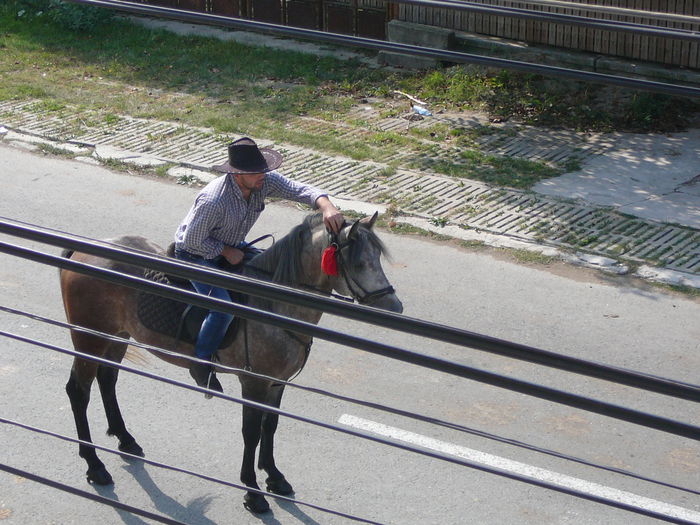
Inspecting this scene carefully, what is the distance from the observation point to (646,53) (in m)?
14.2

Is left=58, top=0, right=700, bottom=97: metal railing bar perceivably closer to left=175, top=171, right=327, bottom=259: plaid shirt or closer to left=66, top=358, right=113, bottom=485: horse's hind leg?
left=175, top=171, right=327, bottom=259: plaid shirt

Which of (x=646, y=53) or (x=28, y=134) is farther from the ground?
(x=646, y=53)

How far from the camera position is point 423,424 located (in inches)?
301

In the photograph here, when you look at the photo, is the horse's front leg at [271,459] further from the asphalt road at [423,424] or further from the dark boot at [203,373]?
the dark boot at [203,373]

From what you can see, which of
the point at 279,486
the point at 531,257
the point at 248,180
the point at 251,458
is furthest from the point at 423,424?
the point at 531,257

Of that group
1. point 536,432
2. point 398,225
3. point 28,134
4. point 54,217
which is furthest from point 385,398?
point 28,134

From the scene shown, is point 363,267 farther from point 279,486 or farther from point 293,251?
point 279,486

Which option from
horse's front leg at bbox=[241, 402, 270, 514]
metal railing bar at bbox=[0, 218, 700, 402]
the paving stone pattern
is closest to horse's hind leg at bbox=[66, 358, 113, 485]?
horse's front leg at bbox=[241, 402, 270, 514]

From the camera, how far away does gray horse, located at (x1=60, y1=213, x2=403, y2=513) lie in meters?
5.78

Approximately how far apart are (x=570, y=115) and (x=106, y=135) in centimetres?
693

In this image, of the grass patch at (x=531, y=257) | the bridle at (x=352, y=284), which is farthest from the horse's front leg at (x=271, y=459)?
the grass patch at (x=531, y=257)

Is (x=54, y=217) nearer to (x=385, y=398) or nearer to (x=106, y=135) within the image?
(x=106, y=135)

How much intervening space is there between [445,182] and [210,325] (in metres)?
6.42

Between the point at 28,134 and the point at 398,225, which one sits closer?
the point at 398,225
